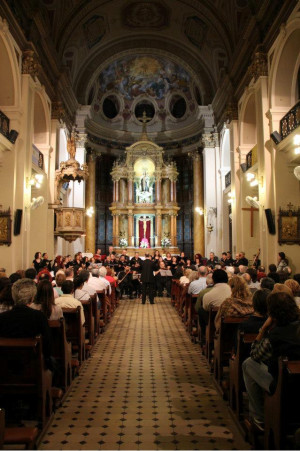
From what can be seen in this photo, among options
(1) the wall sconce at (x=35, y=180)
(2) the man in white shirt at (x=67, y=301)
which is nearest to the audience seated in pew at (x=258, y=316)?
(2) the man in white shirt at (x=67, y=301)

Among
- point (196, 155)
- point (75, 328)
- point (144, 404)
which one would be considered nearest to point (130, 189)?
point (196, 155)

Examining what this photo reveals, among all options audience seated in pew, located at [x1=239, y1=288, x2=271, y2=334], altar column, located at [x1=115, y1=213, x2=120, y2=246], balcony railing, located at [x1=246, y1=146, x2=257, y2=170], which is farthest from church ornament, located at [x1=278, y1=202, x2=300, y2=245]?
altar column, located at [x1=115, y1=213, x2=120, y2=246]

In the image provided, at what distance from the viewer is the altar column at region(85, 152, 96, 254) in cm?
2200

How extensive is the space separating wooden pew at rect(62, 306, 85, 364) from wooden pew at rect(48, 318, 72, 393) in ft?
2.31

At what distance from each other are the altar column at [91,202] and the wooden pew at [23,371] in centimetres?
1847

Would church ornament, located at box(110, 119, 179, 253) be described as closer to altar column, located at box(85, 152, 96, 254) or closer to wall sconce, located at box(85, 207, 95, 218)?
altar column, located at box(85, 152, 96, 254)

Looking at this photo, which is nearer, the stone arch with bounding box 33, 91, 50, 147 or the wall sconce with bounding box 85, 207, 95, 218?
the stone arch with bounding box 33, 91, 50, 147

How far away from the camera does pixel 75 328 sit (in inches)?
211

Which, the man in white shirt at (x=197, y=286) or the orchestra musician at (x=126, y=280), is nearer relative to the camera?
the man in white shirt at (x=197, y=286)

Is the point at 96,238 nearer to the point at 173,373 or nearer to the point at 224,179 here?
the point at 224,179

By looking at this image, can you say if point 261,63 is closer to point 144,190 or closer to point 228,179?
point 228,179

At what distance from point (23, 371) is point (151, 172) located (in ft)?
71.6

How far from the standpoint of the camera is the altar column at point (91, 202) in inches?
866

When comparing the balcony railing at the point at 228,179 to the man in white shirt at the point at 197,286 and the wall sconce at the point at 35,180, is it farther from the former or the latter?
the man in white shirt at the point at 197,286
